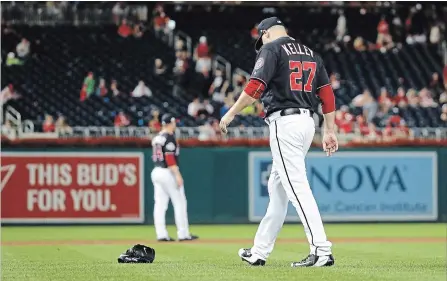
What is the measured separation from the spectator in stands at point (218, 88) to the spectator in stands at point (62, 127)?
3878mm

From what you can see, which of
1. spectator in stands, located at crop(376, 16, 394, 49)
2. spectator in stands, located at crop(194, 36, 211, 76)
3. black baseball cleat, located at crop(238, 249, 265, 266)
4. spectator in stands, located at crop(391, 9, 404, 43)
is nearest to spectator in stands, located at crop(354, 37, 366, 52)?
spectator in stands, located at crop(376, 16, 394, 49)

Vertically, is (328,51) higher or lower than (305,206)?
higher

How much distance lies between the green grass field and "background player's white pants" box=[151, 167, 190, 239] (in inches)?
10.8

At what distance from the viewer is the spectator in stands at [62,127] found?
20.6 metres

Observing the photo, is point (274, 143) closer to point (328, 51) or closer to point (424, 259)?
point (424, 259)

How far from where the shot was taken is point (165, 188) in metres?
14.5

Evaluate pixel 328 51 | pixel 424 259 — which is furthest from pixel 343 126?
pixel 424 259

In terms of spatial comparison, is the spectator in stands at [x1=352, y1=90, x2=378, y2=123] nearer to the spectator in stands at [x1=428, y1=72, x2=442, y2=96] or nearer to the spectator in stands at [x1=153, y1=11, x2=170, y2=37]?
the spectator in stands at [x1=428, y1=72, x2=442, y2=96]

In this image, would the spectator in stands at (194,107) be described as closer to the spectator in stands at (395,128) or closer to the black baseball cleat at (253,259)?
the spectator in stands at (395,128)

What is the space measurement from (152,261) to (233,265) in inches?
35.1

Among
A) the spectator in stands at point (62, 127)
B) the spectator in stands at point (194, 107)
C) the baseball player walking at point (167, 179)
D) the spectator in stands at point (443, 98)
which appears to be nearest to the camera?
the baseball player walking at point (167, 179)

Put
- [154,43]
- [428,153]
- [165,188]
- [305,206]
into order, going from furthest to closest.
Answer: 1. [154,43]
2. [428,153]
3. [165,188]
4. [305,206]

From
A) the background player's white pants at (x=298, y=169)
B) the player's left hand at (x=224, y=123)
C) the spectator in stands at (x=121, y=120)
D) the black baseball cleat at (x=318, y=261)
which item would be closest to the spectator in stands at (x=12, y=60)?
the spectator in stands at (x=121, y=120)

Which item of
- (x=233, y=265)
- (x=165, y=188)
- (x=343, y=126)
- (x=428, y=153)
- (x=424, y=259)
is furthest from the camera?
(x=343, y=126)
